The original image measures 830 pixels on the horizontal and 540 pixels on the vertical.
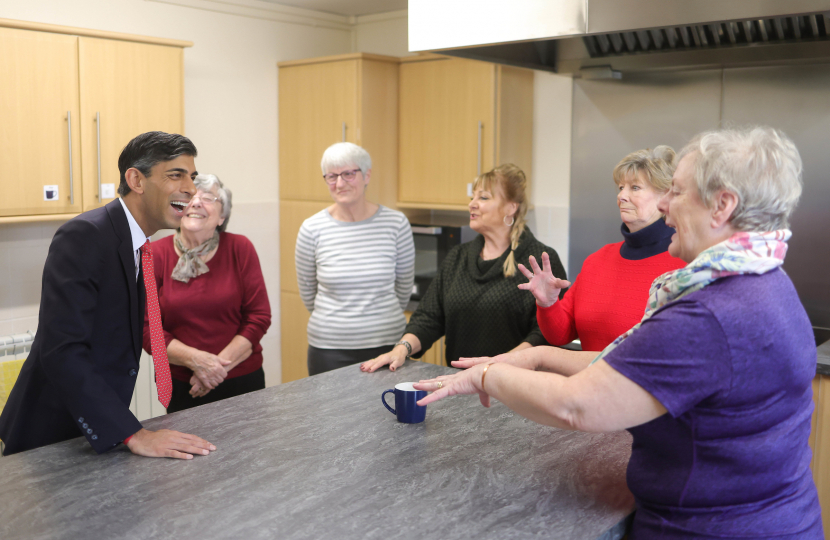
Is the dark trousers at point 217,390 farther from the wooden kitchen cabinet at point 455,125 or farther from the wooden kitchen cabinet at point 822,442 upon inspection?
the wooden kitchen cabinet at point 822,442

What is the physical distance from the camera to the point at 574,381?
3.67 ft

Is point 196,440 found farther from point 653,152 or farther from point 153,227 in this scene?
point 653,152

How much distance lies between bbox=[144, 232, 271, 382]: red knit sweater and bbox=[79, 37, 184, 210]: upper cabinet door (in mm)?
953

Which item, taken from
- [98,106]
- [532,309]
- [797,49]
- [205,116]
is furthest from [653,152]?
[205,116]

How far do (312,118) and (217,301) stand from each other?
1.98 metres

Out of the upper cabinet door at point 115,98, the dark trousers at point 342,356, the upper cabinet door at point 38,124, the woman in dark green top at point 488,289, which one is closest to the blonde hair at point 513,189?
the woman in dark green top at point 488,289

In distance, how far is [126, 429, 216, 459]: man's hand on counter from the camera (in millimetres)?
1430

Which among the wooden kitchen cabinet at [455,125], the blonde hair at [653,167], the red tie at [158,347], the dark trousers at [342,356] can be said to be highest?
the wooden kitchen cabinet at [455,125]

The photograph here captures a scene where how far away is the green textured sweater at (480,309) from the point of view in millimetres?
2346

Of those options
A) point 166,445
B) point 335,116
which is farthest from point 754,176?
point 335,116

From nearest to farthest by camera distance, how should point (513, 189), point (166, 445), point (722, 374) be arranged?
point (722, 374)
point (166, 445)
point (513, 189)

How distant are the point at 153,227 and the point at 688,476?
1.24 metres

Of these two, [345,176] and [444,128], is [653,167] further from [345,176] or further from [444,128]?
[444,128]

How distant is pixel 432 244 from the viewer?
3.77 m
